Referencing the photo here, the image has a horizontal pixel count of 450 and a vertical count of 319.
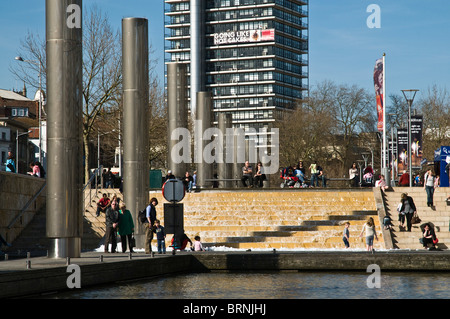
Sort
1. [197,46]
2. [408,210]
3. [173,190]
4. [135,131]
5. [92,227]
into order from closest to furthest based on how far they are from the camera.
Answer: [173,190], [135,131], [408,210], [92,227], [197,46]

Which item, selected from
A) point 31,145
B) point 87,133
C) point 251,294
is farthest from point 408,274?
point 31,145

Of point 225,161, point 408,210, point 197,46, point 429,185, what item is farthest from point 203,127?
point 197,46

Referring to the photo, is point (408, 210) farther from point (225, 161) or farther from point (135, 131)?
point (225, 161)

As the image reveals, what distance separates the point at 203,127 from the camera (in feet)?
171

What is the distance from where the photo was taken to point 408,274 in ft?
69.2

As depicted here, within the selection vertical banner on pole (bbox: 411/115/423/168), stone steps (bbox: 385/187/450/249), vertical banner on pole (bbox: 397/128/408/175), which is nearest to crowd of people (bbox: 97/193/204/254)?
stone steps (bbox: 385/187/450/249)

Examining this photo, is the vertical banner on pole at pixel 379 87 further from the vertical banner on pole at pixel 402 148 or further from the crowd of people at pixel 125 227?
the crowd of people at pixel 125 227

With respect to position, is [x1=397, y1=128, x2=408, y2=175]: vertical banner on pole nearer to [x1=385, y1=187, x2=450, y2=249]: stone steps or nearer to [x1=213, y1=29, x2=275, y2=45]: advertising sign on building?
[x1=385, y1=187, x2=450, y2=249]: stone steps

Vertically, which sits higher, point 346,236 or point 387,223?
point 387,223

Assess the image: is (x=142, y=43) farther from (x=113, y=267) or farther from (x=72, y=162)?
(x=113, y=267)

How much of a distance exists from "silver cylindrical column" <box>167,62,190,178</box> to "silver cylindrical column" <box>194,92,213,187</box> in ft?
17.6

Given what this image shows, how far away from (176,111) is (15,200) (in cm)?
1555

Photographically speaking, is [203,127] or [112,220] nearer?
[112,220]

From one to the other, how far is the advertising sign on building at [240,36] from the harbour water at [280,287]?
120630mm
